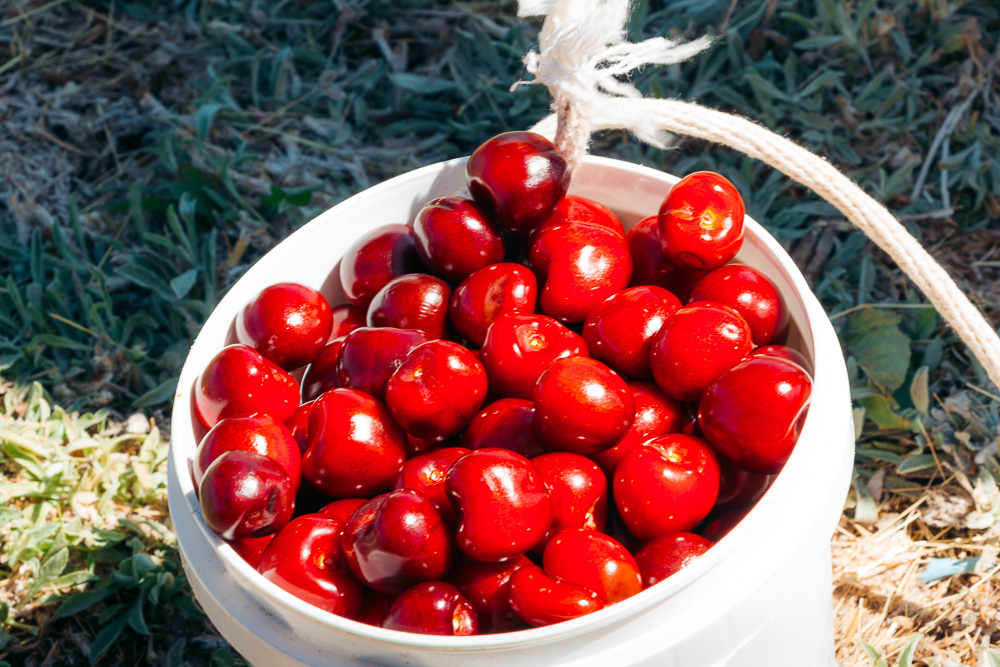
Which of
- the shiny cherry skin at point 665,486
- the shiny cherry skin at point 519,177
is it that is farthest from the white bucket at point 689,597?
the shiny cherry skin at point 519,177

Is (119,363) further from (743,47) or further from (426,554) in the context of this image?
(743,47)

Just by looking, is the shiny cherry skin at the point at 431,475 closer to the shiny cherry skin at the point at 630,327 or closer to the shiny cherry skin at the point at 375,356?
the shiny cherry skin at the point at 375,356

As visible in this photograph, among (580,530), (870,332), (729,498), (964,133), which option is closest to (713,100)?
(964,133)

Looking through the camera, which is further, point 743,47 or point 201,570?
point 743,47

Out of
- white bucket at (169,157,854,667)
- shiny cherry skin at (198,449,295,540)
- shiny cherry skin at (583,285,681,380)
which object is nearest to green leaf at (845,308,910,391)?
white bucket at (169,157,854,667)

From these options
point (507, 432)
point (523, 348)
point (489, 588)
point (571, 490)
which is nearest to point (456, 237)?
point (523, 348)

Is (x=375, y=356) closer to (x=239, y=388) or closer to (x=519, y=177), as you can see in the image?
(x=239, y=388)
